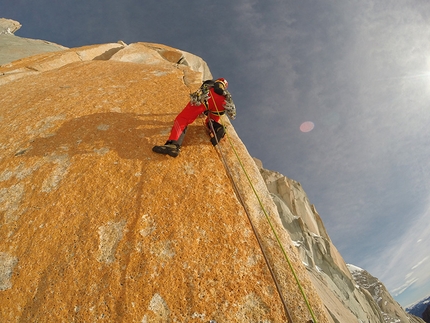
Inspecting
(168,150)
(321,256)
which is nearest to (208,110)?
(168,150)

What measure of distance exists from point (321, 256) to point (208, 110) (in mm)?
29488

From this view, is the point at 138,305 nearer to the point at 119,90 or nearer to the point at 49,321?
the point at 49,321

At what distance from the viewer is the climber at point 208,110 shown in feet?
19.3

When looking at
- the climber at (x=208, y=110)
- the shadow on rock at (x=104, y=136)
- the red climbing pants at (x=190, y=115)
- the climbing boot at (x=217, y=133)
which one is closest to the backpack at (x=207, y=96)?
the climber at (x=208, y=110)

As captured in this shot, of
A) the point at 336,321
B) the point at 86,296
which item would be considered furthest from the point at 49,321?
the point at 336,321

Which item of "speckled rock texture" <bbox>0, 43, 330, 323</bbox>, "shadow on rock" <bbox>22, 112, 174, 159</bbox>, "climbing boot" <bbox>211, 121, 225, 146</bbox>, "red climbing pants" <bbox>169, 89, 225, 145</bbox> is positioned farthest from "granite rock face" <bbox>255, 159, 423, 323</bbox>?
"shadow on rock" <bbox>22, 112, 174, 159</bbox>

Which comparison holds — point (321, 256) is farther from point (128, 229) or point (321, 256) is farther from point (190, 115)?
point (128, 229)

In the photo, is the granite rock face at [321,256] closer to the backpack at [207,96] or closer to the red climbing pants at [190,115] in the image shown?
the backpack at [207,96]

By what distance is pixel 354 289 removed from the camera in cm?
2919

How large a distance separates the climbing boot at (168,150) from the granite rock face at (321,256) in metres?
18.4

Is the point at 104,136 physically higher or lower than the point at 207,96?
lower

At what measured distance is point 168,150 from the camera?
5.47 meters

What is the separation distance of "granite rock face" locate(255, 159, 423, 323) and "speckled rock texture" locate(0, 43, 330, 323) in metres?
18.1

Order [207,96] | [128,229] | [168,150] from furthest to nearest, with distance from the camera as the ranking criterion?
[207,96] < [168,150] < [128,229]
